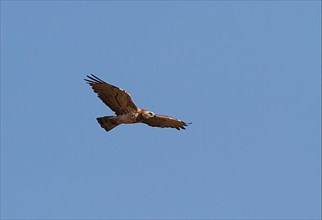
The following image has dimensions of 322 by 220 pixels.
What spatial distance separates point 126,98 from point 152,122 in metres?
1.99

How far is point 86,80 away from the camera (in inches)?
2586

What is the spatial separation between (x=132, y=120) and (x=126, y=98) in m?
1.01

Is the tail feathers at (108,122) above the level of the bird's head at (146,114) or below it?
below

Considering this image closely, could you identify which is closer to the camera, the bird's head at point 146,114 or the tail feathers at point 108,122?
the tail feathers at point 108,122

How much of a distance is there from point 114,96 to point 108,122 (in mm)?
1032

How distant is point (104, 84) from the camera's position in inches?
2584

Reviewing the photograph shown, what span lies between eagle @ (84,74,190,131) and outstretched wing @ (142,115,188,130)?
8 centimetres

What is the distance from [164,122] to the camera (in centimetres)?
6775

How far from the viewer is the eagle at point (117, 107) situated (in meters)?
65.7

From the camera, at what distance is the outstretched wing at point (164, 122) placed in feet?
220

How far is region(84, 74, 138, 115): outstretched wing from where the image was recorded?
215 ft

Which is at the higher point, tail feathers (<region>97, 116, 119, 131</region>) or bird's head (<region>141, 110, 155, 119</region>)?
bird's head (<region>141, 110, 155, 119</region>)

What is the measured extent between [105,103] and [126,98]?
0.85m

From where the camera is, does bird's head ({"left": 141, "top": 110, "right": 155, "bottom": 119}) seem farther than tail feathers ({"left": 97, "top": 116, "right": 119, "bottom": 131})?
Yes
